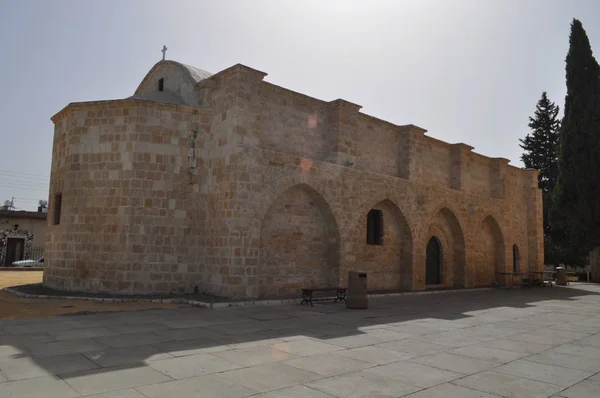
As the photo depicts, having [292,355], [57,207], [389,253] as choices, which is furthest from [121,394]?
[389,253]

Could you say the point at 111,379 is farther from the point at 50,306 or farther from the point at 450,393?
the point at 50,306

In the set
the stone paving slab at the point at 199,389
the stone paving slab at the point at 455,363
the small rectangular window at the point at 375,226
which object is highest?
the small rectangular window at the point at 375,226

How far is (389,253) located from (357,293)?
5105 mm

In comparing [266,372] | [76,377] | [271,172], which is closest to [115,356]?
[76,377]

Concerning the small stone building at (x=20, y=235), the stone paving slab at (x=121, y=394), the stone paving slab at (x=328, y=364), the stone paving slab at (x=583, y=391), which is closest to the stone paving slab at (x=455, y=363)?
the stone paving slab at (x=328, y=364)

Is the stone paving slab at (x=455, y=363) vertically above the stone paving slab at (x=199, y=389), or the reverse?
the stone paving slab at (x=199, y=389)

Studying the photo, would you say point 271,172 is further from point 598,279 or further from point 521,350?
point 598,279

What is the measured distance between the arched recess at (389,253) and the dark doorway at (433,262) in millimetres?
2359

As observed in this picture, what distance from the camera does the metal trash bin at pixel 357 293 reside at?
33.4ft

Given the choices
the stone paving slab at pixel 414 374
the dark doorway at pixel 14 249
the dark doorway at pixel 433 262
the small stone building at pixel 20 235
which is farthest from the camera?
the dark doorway at pixel 14 249

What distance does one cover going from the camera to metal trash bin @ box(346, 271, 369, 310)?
33.4ft

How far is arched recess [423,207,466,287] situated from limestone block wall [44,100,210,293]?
403 inches

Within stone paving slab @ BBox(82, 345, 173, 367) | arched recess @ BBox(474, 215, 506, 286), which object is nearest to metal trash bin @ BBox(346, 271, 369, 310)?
stone paving slab @ BBox(82, 345, 173, 367)

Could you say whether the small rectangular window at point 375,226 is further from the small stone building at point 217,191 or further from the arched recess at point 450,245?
the arched recess at point 450,245
